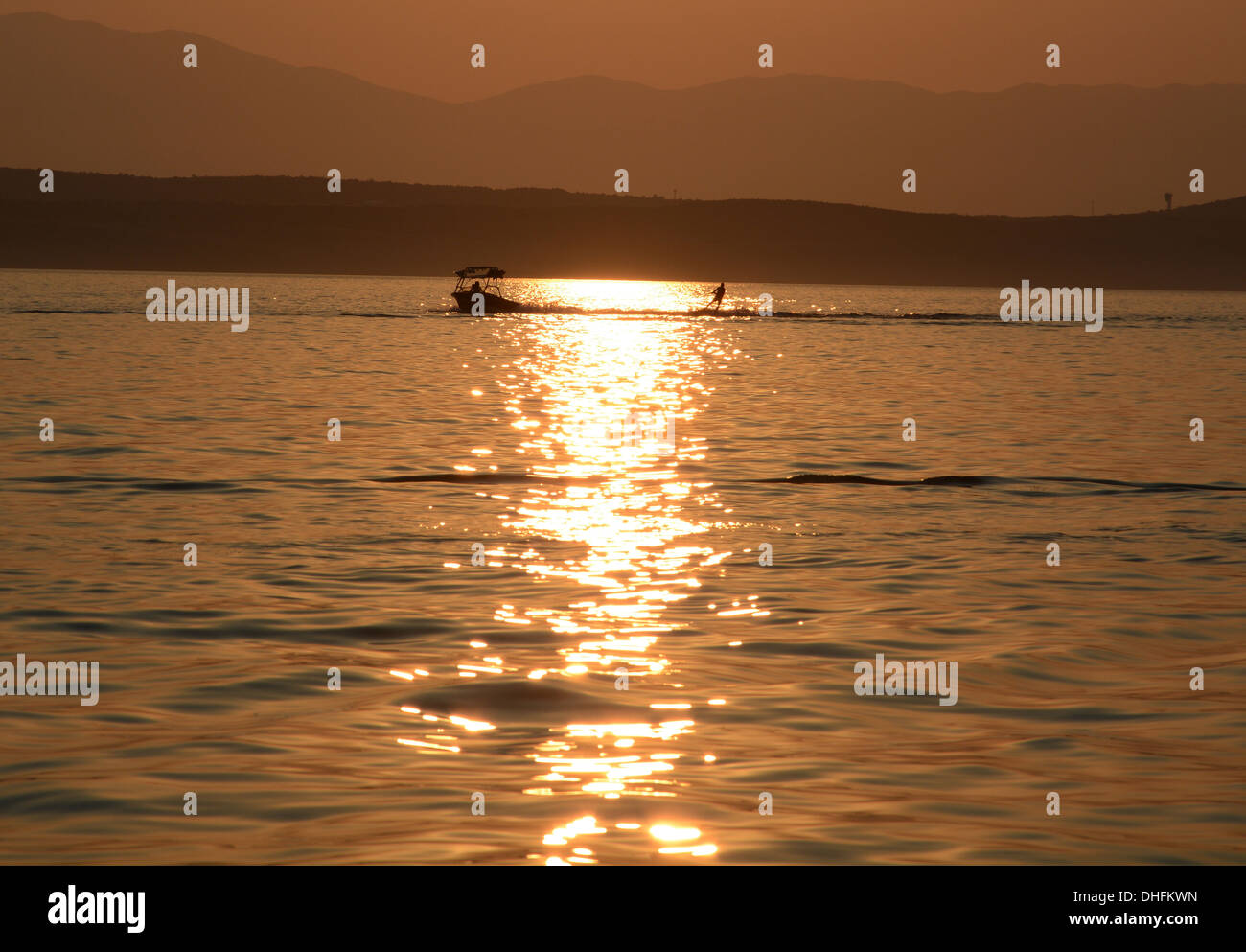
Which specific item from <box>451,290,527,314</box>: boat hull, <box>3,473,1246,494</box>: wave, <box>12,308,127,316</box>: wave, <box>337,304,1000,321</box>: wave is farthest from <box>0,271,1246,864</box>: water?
<box>337,304,1000,321</box>: wave

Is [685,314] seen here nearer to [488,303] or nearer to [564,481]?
[488,303]

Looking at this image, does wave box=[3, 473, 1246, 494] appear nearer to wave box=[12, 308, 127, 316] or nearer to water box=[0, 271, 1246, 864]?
water box=[0, 271, 1246, 864]

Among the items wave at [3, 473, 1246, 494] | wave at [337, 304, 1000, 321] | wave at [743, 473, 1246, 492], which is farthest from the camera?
wave at [337, 304, 1000, 321]

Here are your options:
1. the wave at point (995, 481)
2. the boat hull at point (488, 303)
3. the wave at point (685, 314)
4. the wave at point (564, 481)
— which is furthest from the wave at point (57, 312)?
the wave at point (995, 481)

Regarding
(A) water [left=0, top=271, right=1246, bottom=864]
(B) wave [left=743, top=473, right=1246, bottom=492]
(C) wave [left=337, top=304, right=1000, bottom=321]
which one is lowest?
(A) water [left=0, top=271, right=1246, bottom=864]

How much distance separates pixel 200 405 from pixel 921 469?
1906 centimetres

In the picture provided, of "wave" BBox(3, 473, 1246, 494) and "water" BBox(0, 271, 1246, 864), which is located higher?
"wave" BBox(3, 473, 1246, 494)

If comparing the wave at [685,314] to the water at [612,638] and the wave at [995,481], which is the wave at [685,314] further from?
the wave at [995,481]

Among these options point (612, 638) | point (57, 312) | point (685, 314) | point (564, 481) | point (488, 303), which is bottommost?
point (612, 638)

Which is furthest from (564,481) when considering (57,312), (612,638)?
(57,312)

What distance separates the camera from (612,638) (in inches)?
599

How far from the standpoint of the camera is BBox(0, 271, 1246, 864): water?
32.0 ft

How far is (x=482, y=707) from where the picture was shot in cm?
1255
